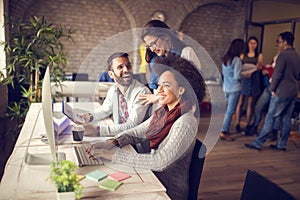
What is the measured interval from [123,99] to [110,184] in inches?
27.1

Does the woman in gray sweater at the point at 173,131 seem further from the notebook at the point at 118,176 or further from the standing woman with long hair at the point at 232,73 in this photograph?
the standing woman with long hair at the point at 232,73

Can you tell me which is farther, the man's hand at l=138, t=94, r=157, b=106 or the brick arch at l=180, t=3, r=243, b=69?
the brick arch at l=180, t=3, r=243, b=69

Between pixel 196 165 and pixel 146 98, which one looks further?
pixel 146 98

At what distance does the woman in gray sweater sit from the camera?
138 cm

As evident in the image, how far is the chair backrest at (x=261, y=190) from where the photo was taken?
3.12ft

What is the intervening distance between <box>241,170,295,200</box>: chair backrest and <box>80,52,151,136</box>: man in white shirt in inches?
30.4

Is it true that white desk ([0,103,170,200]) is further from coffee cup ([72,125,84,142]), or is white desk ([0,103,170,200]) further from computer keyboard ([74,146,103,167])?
coffee cup ([72,125,84,142])

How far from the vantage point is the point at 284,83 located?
3697mm

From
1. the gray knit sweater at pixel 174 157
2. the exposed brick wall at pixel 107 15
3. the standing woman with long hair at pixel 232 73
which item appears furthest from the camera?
the exposed brick wall at pixel 107 15

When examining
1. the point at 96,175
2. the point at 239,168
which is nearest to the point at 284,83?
the point at 239,168

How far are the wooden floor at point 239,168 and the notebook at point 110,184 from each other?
1329 mm

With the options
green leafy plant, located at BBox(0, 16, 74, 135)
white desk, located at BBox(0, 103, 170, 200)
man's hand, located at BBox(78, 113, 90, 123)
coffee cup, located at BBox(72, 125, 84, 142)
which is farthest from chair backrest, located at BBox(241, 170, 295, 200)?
green leafy plant, located at BBox(0, 16, 74, 135)

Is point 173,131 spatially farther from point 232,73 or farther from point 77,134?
point 232,73

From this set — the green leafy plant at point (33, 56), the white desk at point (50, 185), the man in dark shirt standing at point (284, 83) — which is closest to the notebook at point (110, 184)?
the white desk at point (50, 185)
